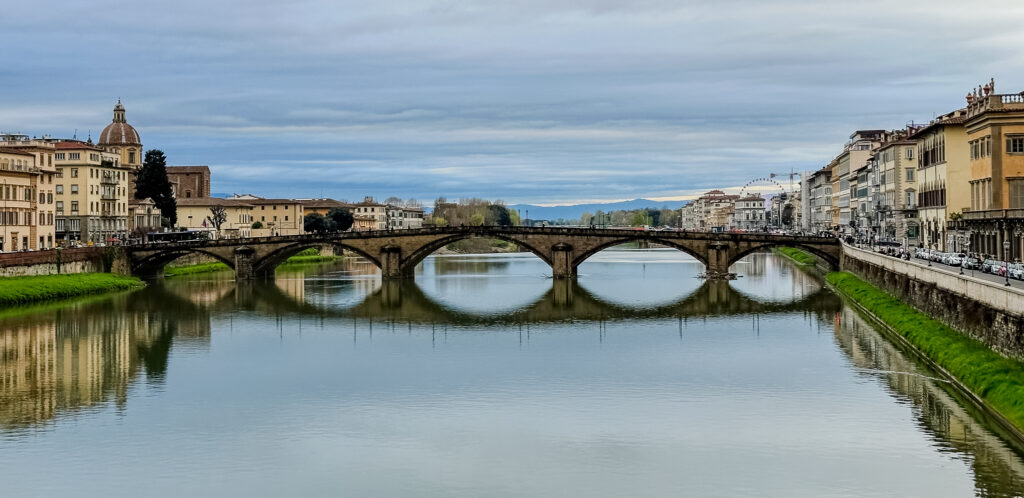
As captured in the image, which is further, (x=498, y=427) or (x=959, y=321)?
(x=959, y=321)

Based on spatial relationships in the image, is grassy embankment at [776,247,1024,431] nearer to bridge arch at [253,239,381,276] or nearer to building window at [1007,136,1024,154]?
building window at [1007,136,1024,154]

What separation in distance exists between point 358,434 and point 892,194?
59.7m

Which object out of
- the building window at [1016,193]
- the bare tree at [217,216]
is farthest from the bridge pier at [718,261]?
the bare tree at [217,216]

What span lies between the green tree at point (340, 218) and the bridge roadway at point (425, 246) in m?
61.9

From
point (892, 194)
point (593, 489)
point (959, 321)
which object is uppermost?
point (892, 194)

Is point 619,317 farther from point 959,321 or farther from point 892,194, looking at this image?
point 892,194

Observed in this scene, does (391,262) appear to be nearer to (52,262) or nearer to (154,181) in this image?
(52,262)

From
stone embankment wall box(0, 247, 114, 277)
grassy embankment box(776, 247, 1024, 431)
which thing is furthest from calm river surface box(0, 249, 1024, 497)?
stone embankment wall box(0, 247, 114, 277)

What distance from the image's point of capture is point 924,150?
226ft

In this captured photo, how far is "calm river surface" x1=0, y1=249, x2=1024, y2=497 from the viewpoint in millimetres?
23969

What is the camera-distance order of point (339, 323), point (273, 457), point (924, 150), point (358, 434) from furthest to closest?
point (924, 150) < point (339, 323) < point (358, 434) < point (273, 457)

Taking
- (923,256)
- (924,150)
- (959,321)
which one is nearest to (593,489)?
(959,321)

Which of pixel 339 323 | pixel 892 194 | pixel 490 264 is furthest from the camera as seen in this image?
pixel 490 264

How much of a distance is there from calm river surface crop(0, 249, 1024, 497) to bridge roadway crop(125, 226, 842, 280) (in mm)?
22179
